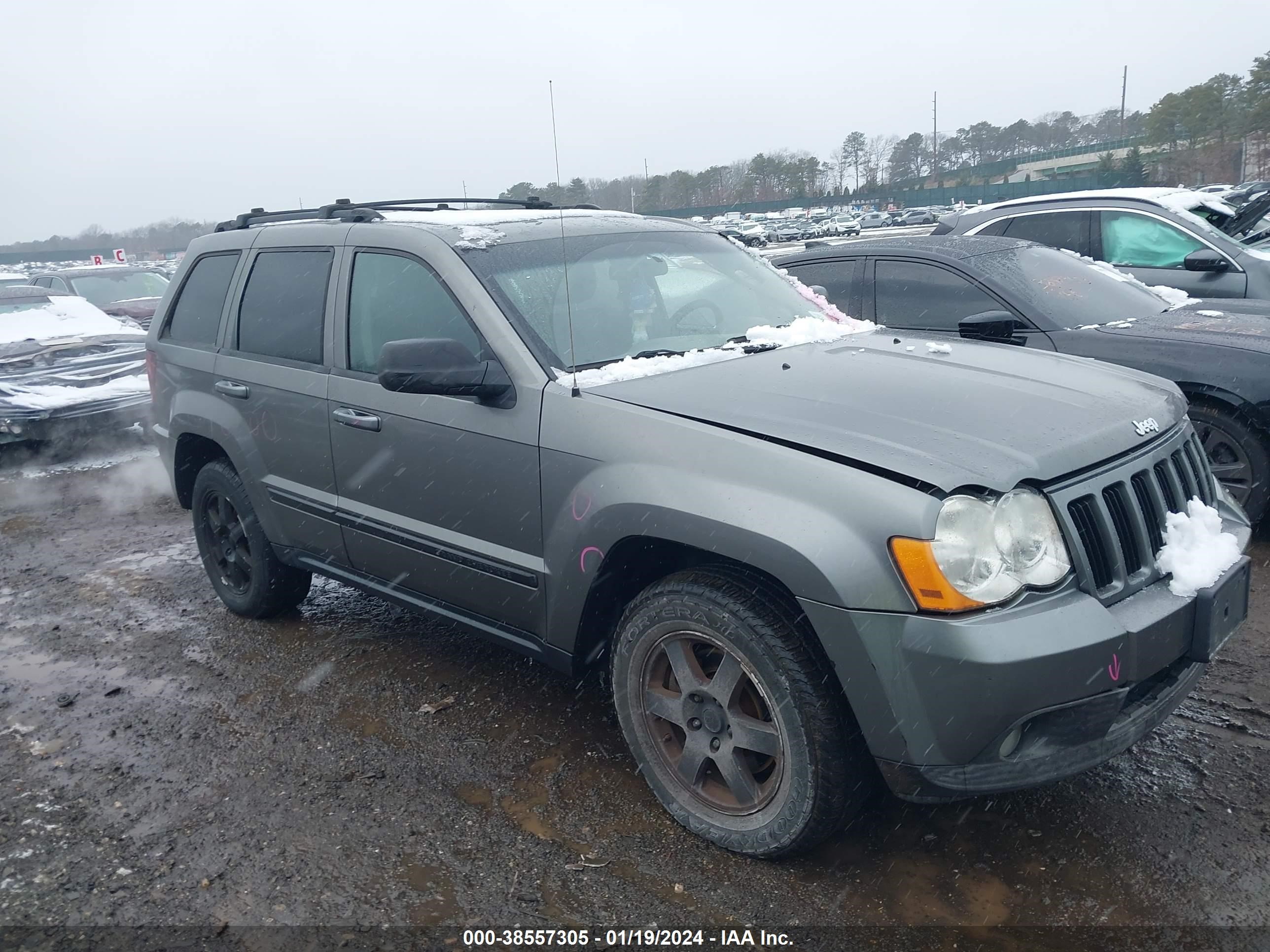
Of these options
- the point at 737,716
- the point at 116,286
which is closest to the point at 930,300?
the point at 737,716

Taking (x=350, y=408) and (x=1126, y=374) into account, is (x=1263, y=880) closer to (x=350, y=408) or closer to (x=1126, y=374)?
(x=1126, y=374)

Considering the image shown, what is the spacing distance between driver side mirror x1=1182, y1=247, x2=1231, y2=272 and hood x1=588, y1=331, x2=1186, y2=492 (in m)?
4.04

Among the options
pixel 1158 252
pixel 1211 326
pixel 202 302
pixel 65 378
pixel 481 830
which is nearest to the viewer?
pixel 481 830

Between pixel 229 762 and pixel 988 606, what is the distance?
8.90ft

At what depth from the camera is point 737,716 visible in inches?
107

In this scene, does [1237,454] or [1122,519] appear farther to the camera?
[1237,454]

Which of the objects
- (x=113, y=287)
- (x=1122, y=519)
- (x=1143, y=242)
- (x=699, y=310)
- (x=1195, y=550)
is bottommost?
(x=1195, y=550)

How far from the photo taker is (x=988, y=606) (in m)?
2.30

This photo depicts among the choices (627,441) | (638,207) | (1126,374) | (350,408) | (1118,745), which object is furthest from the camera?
(638,207)

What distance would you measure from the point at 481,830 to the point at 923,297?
3884 millimetres

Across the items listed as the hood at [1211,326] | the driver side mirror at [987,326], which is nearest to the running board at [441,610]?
the driver side mirror at [987,326]

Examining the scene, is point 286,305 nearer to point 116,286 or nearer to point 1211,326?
point 1211,326

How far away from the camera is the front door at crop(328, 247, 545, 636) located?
3.16 metres

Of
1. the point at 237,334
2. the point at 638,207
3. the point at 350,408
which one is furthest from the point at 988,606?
the point at 237,334
